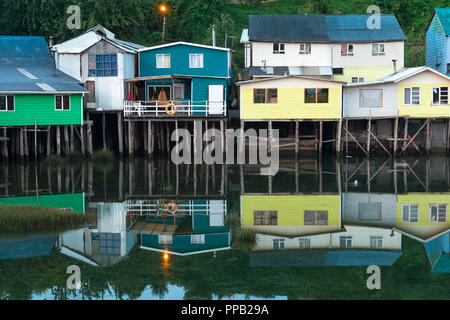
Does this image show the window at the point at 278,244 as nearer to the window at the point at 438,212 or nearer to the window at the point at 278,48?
the window at the point at 438,212

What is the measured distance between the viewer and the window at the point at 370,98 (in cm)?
3831

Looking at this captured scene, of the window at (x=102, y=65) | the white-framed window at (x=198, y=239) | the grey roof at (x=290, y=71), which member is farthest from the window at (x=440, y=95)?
the white-framed window at (x=198, y=239)

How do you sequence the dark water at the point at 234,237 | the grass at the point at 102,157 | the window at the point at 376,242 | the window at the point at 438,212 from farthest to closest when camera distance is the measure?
the grass at the point at 102,157, the window at the point at 438,212, the window at the point at 376,242, the dark water at the point at 234,237

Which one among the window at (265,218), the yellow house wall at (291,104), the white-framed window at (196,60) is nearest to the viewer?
the window at (265,218)

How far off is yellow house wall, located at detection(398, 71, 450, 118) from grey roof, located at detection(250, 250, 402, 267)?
21.7 meters

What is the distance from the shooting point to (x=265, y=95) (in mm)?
37656

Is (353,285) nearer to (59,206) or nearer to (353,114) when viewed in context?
(59,206)

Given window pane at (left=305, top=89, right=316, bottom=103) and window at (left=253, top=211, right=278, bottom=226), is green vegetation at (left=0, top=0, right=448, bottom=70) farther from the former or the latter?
window at (left=253, top=211, right=278, bottom=226)

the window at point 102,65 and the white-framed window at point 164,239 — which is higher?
the window at point 102,65

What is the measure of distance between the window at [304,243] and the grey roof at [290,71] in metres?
22.8

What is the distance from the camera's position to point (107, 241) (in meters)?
18.5

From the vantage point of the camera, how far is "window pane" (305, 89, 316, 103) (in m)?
37.6

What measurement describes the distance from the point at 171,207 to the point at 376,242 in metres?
7.69
